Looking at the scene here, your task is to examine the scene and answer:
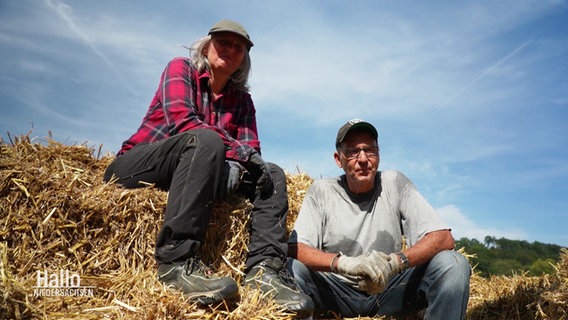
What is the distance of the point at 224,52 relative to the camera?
3875 mm

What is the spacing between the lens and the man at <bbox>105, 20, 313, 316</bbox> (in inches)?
119

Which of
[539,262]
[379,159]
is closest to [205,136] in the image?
[379,159]

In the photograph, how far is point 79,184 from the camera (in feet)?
11.7

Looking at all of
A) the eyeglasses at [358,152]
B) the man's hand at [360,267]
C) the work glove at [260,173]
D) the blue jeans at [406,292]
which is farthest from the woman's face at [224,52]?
the man's hand at [360,267]

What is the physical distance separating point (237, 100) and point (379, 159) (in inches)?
55.4

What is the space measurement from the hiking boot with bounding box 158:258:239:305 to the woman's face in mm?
1726

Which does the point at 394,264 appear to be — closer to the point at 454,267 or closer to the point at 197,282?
the point at 454,267

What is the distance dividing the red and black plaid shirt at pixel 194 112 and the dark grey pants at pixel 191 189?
20 centimetres

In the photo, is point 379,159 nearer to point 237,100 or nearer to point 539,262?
point 237,100

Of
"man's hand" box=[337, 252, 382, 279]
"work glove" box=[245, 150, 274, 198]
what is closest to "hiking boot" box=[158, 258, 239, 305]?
"man's hand" box=[337, 252, 382, 279]

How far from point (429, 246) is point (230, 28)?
238 centimetres

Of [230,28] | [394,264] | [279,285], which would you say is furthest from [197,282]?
[230,28]

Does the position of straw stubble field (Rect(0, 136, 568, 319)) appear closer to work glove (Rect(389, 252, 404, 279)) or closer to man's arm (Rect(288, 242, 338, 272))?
man's arm (Rect(288, 242, 338, 272))

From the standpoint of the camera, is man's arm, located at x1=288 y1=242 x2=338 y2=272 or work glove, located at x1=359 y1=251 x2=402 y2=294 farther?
man's arm, located at x1=288 y1=242 x2=338 y2=272
